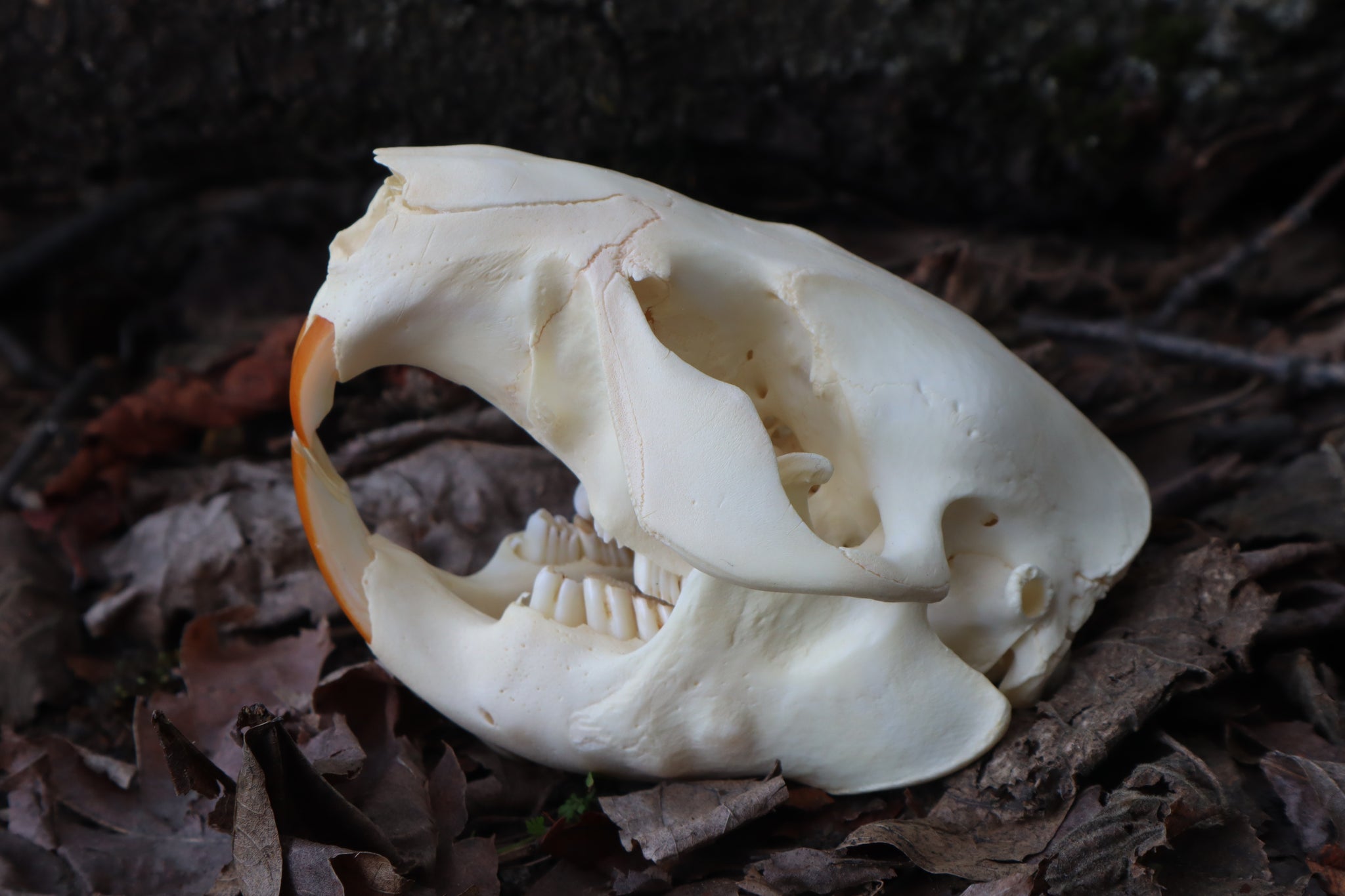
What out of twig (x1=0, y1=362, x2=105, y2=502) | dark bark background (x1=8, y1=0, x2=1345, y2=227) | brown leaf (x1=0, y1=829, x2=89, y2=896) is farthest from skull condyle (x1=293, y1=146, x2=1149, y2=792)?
twig (x1=0, y1=362, x2=105, y2=502)

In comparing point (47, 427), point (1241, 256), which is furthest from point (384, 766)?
point (1241, 256)

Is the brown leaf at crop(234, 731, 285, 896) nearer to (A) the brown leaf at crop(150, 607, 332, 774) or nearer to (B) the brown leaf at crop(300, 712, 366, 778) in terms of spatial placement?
(B) the brown leaf at crop(300, 712, 366, 778)

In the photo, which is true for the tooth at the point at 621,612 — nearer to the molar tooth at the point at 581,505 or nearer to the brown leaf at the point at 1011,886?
the molar tooth at the point at 581,505

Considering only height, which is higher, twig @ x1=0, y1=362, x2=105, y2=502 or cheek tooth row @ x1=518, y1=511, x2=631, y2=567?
cheek tooth row @ x1=518, y1=511, x2=631, y2=567

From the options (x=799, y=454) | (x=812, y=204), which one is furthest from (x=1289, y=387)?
(x=799, y=454)

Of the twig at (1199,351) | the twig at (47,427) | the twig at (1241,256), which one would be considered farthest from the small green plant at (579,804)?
the twig at (1241,256)

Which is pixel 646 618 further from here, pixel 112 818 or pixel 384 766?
pixel 112 818

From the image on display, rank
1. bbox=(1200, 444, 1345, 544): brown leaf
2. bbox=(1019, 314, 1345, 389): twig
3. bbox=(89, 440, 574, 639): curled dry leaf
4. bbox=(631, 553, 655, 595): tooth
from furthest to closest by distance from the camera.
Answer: bbox=(1019, 314, 1345, 389): twig < bbox=(89, 440, 574, 639): curled dry leaf < bbox=(1200, 444, 1345, 544): brown leaf < bbox=(631, 553, 655, 595): tooth
